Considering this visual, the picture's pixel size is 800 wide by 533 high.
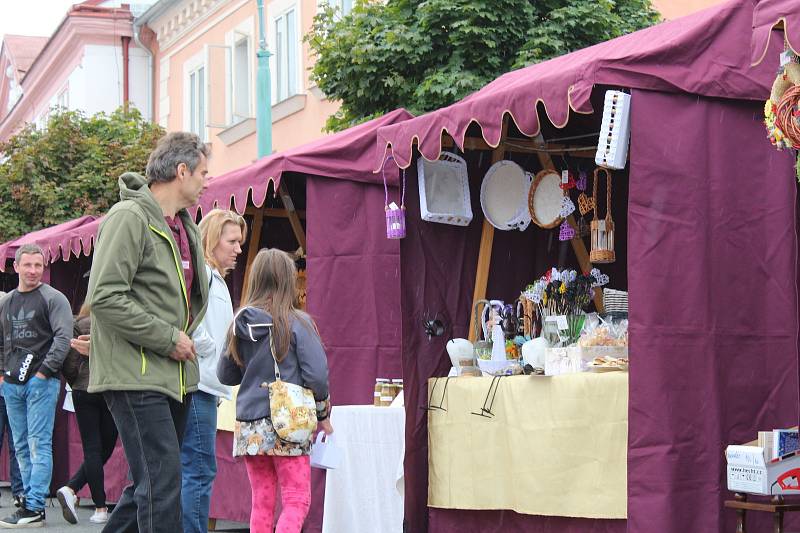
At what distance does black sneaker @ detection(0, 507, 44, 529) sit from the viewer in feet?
31.2

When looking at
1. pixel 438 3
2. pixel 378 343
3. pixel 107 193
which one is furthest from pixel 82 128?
pixel 378 343

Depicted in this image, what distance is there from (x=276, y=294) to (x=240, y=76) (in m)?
16.7

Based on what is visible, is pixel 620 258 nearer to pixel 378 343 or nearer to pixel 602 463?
pixel 378 343

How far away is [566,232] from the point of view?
7727 mm

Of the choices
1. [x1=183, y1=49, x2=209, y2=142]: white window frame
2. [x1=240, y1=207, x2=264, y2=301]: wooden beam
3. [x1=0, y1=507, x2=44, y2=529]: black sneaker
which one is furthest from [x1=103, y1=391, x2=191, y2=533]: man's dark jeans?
[x1=183, y1=49, x2=209, y2=142]: white window frame

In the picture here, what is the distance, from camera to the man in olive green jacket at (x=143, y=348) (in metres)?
4.87

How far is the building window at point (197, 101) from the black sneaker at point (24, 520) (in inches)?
604

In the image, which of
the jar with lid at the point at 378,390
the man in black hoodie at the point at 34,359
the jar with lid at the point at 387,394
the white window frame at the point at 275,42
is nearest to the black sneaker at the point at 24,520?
the man in black hoodie at the point at 34,359

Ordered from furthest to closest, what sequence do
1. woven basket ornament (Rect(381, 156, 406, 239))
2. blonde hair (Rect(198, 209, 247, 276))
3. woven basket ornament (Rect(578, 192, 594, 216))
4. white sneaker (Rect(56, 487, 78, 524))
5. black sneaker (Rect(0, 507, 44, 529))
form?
1. white sneaker (Rect(56, 487, 78, 524))
2. black sneaker (Rect(0, 507, 44, 529))
3. woven basket ornament (Rect(578, 192, 594, 216))
4. woven basket ornament (Rect(381, 156, 406, 239))
5. blonde hair (Rect(198, 209, 247, 276))

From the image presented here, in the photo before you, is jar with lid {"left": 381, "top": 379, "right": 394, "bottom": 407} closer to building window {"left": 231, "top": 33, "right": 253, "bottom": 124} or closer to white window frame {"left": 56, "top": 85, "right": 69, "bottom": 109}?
building window {"left": 231, "top": 33, "right": 253, "bottom": 124}

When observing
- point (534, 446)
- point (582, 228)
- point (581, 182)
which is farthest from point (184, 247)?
point (582, 228)

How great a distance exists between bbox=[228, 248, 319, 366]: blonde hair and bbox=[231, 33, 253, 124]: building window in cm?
1625

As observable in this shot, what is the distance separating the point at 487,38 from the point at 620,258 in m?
4.60

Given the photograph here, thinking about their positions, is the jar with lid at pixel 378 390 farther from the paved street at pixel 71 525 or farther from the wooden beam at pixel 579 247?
the paved street at pixel 71 525
